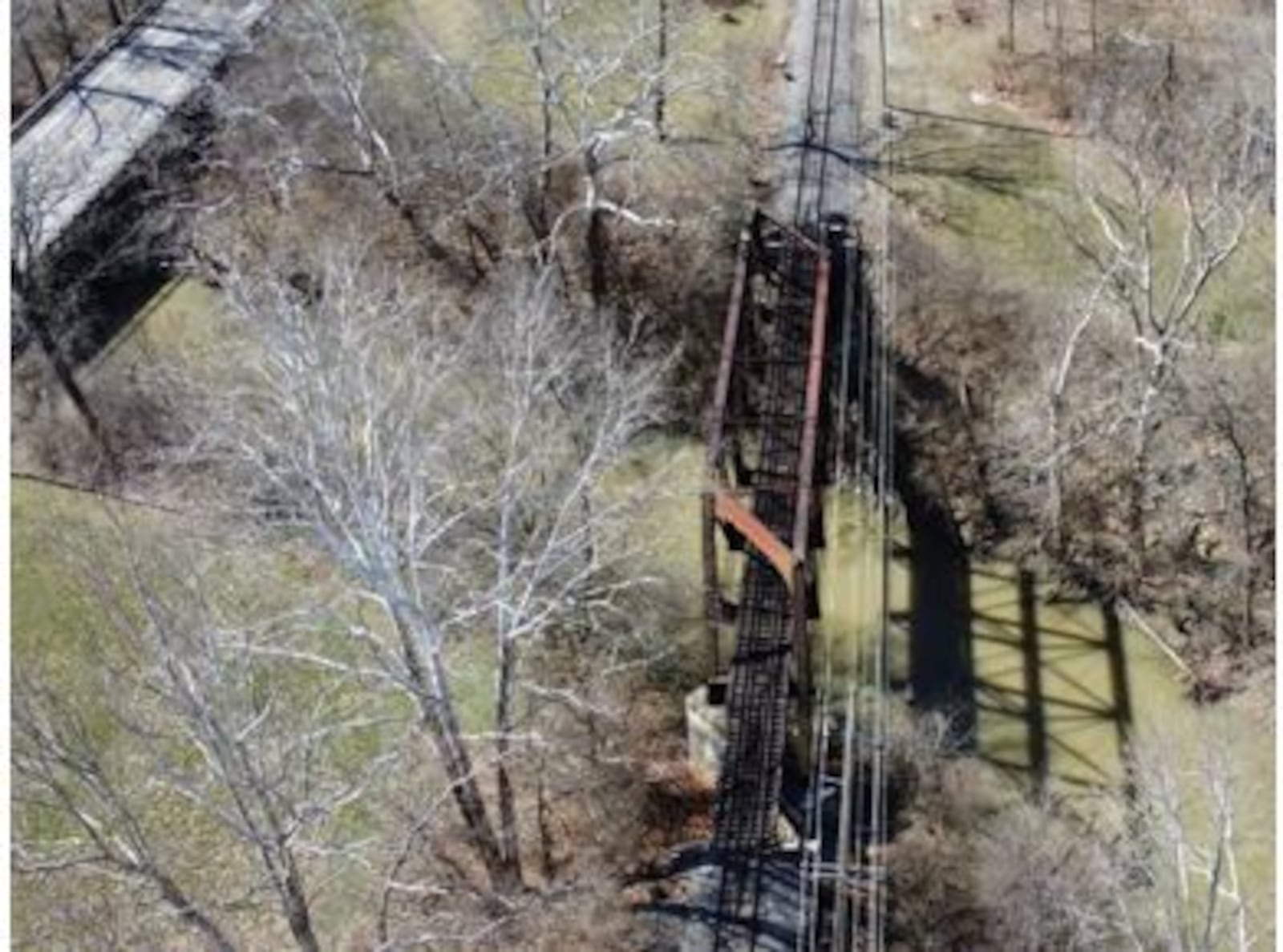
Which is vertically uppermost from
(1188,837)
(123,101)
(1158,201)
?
(123,101)

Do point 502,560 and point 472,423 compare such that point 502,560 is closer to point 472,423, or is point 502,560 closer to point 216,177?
point 472,423

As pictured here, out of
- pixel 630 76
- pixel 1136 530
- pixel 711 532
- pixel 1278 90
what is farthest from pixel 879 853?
pixel 630 76

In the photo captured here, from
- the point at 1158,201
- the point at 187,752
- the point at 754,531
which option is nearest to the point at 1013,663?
the point at 754,531

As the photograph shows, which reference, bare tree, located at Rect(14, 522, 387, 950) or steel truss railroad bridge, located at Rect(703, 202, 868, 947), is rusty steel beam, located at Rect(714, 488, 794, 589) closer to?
steel truss railroad bridge, located at Rect(703, 202, 868, 947)

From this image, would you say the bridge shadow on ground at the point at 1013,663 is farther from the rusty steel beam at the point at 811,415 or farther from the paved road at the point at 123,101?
the paved road at the point at 123,101

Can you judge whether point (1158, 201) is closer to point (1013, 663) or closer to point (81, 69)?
point (1013, 663)
